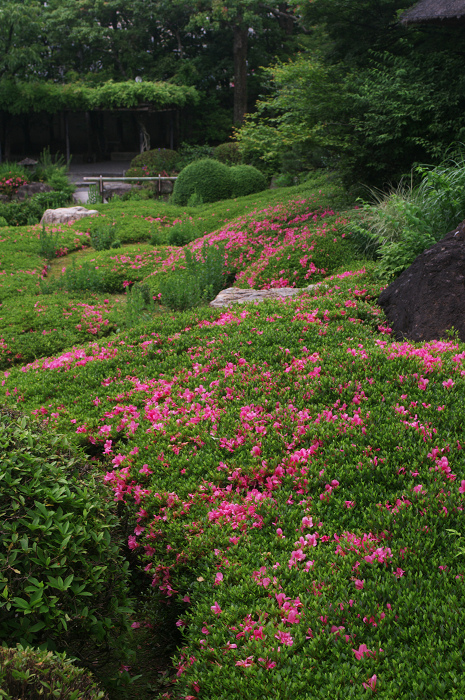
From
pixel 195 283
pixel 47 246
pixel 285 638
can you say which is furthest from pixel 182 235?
pixel 285 638

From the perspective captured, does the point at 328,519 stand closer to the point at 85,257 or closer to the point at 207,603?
the point at 207,603

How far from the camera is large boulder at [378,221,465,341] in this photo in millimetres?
5160

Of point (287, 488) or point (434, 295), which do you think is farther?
point (434, 295)

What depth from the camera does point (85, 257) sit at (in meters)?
12.7

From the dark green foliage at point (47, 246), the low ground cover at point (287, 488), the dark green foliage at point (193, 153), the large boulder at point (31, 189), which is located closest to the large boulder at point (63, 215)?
the large boulder at point (31, 189)

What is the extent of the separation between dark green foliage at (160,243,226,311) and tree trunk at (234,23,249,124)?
2246cm

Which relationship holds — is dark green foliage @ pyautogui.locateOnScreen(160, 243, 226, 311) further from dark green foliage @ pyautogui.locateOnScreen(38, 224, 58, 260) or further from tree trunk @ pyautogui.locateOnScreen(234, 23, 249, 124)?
tree trunk @ pyautogui.locateOnScreen(234, 23, 249, 124)

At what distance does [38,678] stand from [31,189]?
22.1 meters

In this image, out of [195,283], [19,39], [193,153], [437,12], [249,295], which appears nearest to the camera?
[249,295]

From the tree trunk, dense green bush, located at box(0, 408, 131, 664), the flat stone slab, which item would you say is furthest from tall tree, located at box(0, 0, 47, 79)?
dense green bush, located at box(0, 408, 131, 664)

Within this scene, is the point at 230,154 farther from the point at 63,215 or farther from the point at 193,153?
the point at 63,215

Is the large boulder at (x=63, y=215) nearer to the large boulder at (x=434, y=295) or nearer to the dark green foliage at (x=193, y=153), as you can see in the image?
the dark green foliage at (x=193, y=153)

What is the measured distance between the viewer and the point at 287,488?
335cm

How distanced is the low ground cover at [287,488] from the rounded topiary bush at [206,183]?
14.9 m
